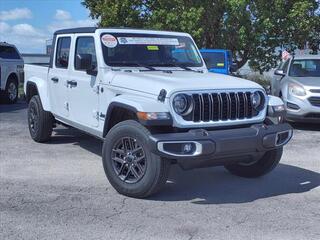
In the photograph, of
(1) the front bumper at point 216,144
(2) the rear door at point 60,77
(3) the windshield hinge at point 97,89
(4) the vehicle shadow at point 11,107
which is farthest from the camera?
(4) the vehicle shadow at point 11,107

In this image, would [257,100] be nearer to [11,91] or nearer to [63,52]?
[63,52]

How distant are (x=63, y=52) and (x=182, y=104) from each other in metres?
3.06

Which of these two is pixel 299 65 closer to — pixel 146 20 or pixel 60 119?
pixel 60 119

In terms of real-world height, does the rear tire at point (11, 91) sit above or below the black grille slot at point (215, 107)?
below

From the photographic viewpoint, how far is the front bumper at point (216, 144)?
17.3 ft

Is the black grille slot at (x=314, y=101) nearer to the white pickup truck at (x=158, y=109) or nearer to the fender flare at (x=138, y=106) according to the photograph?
the white pickup truck at (x=158, y=109)

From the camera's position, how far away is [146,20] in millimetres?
20172

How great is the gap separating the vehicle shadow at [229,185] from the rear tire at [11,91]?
32.5 feet

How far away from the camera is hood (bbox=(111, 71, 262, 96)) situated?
18.6 ft

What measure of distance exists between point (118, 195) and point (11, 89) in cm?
1124

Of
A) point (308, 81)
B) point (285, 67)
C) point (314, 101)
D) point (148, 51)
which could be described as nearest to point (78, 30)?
point (148, 51)

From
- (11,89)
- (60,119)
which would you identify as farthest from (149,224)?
(11,89)

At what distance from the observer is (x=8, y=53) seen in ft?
52.7

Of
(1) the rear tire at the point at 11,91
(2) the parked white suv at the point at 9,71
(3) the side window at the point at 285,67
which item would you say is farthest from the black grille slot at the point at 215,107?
(1) the rear tire at the point at 11,91
